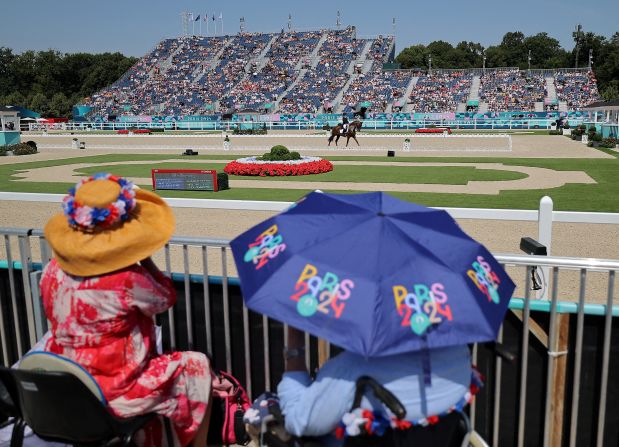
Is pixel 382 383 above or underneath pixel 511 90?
underneath

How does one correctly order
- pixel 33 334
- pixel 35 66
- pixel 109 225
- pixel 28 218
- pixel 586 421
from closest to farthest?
1. pixel 109 225
2. pixel 586 421
3. pixel 33 334
4. pixel 28 218
5. pixel 35 66

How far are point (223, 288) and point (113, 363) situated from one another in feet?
4.11

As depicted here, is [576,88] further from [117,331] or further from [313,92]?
[117,331]

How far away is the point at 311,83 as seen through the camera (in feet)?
262

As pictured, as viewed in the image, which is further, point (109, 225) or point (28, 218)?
point (28, 218)

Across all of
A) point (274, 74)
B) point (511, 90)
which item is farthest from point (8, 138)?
point (511, 90)

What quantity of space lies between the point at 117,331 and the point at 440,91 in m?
76.0

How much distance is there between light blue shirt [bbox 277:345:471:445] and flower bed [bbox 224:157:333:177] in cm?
2068

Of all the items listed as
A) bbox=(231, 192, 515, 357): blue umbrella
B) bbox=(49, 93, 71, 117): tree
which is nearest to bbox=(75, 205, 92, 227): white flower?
bbox=(231, 192, 515, 357): blue umbrella

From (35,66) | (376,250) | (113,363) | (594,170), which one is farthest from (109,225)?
(35,66)

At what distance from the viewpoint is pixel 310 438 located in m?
→ 2.54

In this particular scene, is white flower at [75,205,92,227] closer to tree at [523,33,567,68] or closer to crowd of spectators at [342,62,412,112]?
crowd of spectators at [342,62,412,112]

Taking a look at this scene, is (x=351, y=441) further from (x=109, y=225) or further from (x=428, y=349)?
(x=109, y=225)

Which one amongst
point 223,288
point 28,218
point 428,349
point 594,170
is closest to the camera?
point 428,349
